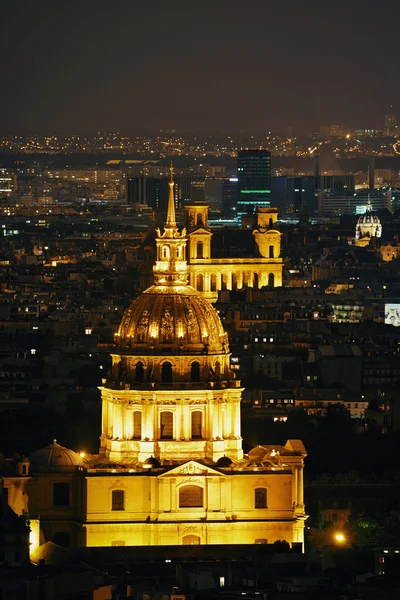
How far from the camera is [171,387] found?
8212 centimetres

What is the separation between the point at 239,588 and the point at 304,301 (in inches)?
3711

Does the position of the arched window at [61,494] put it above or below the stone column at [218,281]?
above

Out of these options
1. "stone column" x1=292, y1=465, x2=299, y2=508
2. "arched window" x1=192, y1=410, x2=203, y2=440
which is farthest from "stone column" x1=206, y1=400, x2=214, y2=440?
"stone column" x1=292, y1=465, x2=299, y2=508

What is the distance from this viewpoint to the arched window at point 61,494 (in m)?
80.9

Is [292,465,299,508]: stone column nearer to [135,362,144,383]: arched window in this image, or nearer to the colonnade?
the colonnade

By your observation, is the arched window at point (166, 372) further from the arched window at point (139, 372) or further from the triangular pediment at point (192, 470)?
the triangular pediment at point (192, 470)

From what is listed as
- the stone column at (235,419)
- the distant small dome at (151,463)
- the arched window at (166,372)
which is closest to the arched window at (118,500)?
the distant small dome at (151,463)

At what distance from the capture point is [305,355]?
123438 mm

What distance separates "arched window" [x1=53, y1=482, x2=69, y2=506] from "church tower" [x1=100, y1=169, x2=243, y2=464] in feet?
5.02

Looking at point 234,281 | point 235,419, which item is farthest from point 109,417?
point 234,281

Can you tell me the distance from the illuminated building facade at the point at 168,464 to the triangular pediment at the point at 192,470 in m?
0.02

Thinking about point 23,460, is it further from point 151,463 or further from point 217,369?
point 217,369

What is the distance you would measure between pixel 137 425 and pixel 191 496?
1.79 m

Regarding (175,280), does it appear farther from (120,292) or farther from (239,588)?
(120,292)
